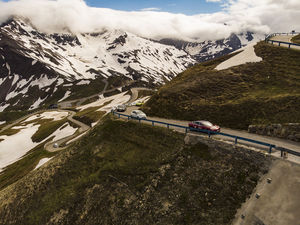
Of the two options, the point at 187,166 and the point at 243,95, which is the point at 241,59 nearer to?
the point at 243,95

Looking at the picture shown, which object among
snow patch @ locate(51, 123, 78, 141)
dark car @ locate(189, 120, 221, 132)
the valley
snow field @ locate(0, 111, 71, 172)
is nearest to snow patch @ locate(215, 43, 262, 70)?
the valley

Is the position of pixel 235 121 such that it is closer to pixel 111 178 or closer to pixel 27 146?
pixel 111 178

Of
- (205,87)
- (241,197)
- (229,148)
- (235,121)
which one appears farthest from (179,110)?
(241,197)

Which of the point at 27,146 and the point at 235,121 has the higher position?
the point at 235,121

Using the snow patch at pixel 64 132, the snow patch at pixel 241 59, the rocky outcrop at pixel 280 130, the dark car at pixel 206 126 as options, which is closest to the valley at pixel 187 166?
the rocky outcrop at pixel 280 130

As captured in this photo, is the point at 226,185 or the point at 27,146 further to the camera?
the point at 27,146

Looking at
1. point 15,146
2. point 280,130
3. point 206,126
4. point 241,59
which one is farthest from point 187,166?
point 15,146
